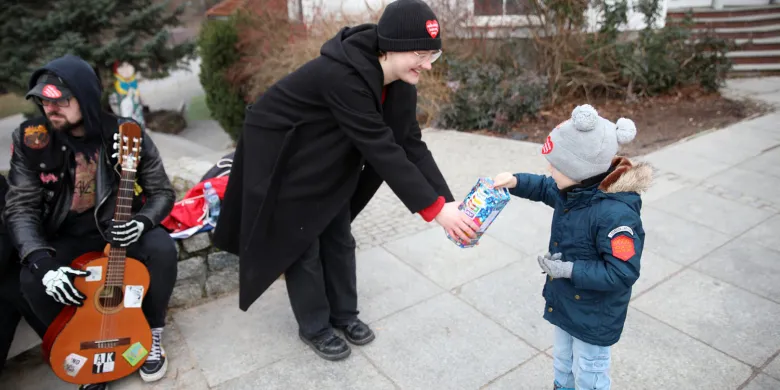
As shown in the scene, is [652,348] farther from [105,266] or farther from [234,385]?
[105,266]

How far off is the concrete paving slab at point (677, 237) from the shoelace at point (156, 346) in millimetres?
3236

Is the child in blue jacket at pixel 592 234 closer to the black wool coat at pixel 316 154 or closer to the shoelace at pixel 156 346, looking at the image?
the black wool coat at pixel 316 154

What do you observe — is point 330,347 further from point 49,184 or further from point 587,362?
point 49,184

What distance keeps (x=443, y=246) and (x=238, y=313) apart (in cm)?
158

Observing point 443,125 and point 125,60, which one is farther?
point 125,60

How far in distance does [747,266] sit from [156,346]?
3697mm

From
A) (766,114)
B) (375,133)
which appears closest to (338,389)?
(375,133)

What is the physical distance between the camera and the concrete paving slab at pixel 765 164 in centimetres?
545

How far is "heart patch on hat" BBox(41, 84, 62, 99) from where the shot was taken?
262 centimetres

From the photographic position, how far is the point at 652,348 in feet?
9.79

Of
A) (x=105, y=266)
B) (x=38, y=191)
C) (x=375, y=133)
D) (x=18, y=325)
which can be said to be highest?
(x=375, y=133)

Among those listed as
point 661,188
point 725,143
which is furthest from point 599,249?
point 725,143

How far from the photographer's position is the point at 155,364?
2805 mm

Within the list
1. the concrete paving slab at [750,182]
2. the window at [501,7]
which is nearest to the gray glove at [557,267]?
the concrete paving slab at [750,182]
